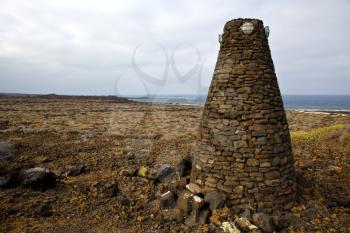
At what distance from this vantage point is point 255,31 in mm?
6930

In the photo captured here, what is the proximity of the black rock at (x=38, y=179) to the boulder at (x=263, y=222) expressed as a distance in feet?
22.3

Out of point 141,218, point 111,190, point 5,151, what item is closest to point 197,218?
point 141,218

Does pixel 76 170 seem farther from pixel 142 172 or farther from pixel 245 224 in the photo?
pixel 245 224

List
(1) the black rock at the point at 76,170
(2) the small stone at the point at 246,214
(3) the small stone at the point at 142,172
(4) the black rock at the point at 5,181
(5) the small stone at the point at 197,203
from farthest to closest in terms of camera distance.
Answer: (1) the black rock at the point at 76,170 < (3) the small stone at the point at 142,172 < (4) the black rock at the point at 5,181 < (5) the small stone at the point at 197,203 < (2) the small stone at the point at 246,214

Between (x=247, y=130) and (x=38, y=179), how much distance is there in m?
7.12

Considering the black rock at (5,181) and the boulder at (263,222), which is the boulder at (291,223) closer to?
the boulder at (263,222)

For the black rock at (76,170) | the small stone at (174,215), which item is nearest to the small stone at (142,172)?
the black rock at (76,170)

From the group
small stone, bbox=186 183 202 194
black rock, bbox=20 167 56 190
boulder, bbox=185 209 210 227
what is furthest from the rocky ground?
small stone, bbox=186 183 202 194

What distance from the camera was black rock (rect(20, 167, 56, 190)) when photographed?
914 centimetres

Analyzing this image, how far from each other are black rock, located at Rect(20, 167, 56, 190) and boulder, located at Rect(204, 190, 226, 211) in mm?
5654

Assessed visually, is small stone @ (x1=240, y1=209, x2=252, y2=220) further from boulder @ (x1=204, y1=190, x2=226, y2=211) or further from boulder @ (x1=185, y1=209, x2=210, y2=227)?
boulder @ (x1=185, y1=209, x2=210, y2=227)

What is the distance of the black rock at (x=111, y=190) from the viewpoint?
8688 millimetres

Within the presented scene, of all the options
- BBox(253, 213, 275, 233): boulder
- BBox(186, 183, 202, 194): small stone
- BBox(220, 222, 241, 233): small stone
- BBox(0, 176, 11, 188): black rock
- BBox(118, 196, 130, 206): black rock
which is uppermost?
BBox(186, 183, 202, 194): small stone

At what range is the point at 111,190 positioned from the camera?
8.80m
